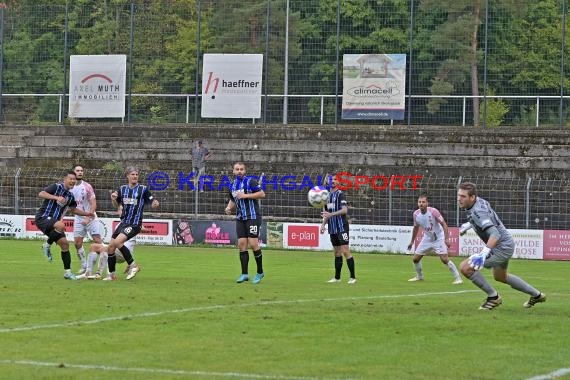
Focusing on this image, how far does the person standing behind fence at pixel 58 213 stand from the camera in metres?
20.8

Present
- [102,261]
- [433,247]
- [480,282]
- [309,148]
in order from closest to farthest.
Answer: [480,282] → [102,261] → [433,247] → [309,148]

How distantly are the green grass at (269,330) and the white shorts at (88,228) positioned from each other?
5.56 feet

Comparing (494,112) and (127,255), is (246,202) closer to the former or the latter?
(127,255)

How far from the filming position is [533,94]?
4350 cm

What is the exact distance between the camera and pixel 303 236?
3738 cm

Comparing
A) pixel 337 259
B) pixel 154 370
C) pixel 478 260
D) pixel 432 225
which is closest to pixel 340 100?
pixel 432 225

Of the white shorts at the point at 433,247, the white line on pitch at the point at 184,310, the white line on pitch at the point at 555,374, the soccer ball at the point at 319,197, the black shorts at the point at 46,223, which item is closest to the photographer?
the white line on pitch at the point at 555,374

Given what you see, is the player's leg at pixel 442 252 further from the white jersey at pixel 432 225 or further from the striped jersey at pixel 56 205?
the striped jersey at pixel 56 205

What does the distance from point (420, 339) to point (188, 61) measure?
123 feet

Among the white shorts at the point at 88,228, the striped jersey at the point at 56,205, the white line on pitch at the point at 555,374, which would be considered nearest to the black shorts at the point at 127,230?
the striped jersey at the point at 56,205

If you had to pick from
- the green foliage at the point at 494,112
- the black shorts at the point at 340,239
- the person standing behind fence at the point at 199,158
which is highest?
the green foliage at the point at 494,112

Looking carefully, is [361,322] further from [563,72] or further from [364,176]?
[563,72]

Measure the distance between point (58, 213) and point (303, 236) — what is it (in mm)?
16875

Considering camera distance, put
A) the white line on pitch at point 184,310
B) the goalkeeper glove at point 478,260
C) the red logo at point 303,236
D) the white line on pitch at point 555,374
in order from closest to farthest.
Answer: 1. the white line on pitch at point 555,374
2. the white line on pitch at point 184,310
3. the goalkeeper glove at point 478,260
4. the red logo at point 303,236
